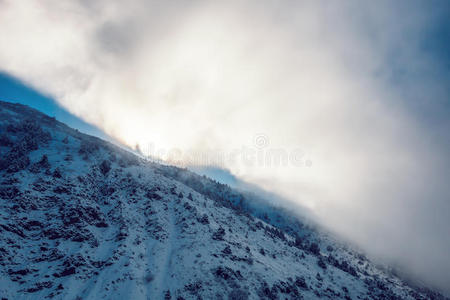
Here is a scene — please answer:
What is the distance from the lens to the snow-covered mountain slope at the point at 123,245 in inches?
1437

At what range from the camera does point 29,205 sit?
1869 inches

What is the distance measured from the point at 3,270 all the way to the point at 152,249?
2442 centimetres

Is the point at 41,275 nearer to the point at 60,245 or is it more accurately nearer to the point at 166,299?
the point at 60,245

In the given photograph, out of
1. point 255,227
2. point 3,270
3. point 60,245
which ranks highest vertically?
point 255,227

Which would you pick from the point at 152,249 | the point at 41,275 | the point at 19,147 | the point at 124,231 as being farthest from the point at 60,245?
the point at 19,147

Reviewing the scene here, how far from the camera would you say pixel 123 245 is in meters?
45.8

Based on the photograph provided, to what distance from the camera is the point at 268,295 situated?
41062 millimetres

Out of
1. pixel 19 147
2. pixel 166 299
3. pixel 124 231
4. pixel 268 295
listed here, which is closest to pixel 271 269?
pixel 268 295

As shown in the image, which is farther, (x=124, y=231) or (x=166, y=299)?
(x=124, y=231)

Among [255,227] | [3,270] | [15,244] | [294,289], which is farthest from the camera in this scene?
[255,227]

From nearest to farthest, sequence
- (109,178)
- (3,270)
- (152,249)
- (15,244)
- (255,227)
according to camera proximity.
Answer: (3,270) < (15,244) < (152,249) < (109,178) < (255,227)

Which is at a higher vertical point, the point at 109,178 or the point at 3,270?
the point at 109,178

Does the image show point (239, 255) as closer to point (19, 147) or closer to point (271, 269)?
point (271, 269)

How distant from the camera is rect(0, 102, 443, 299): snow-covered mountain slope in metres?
36.5
